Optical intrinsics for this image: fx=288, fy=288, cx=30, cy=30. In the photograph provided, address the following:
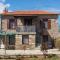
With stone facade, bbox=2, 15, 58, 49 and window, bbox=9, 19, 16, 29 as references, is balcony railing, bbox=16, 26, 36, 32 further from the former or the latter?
window, bbox=9, 19, 16, 29

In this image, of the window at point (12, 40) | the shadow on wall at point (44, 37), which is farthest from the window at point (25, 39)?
the shadow on wall at point (44, 37)

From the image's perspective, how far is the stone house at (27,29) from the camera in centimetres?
4125

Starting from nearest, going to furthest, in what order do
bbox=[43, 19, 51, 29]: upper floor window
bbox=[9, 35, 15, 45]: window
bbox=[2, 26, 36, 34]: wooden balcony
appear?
bbox=[2, 26, 36, 34]: wooden balcony → bbox=[9, 35, 15, 45]: window → bbox=[43, 19, 51, 29]: upper floor window

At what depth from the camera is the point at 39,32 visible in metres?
43.4

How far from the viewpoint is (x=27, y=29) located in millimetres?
41188

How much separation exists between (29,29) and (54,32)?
4700mm

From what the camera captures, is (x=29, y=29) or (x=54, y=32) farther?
(x=54, y=32)

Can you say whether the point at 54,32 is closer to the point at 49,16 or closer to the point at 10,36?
the point at 49,16

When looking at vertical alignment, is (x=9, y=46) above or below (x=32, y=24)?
below

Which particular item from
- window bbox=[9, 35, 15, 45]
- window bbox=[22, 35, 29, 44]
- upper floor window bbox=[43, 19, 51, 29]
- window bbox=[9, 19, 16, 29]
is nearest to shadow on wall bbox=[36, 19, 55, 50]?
upper floor window bbox=[43, 19, 51, 29]

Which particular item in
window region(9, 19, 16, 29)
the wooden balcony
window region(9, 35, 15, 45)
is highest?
window region(9, 19, 16, 29)

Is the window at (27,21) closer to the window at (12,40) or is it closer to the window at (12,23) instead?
the window at (12,23)

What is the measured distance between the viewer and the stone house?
41250 millimetres

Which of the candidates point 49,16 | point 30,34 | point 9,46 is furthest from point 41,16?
point 9,46
